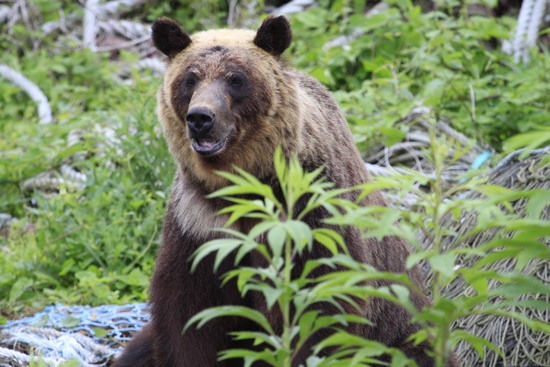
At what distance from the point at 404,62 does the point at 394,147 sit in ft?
6.11

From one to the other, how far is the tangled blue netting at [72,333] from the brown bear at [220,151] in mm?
724

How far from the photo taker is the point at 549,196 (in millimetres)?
2596

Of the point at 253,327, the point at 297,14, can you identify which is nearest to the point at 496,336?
the point at 253,327

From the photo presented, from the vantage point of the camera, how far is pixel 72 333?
547 centimetres

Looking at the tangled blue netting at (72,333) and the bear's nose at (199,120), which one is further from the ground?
the bear's nose at (199,120)

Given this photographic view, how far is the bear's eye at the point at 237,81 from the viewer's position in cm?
433

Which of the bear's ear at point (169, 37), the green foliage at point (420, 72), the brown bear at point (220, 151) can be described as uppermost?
the bear's ear at point (169, 37)

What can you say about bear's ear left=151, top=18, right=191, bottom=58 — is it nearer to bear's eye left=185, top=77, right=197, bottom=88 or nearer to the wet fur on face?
the wet fur on face

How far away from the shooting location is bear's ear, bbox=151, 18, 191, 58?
4527 millimetres

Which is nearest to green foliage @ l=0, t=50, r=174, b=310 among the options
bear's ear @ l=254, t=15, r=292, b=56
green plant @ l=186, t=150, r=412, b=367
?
bear's ear @ l=254, t=15, r=292, b=56

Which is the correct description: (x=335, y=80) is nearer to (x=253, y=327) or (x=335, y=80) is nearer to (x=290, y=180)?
(x=253, y=327)

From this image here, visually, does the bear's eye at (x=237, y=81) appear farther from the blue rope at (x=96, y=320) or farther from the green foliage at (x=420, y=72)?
the green foliage at (x=420, y=72)

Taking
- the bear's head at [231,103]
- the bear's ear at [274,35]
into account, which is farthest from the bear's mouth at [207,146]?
the bear's ear at [274,35]

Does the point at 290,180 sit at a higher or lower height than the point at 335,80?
higher
